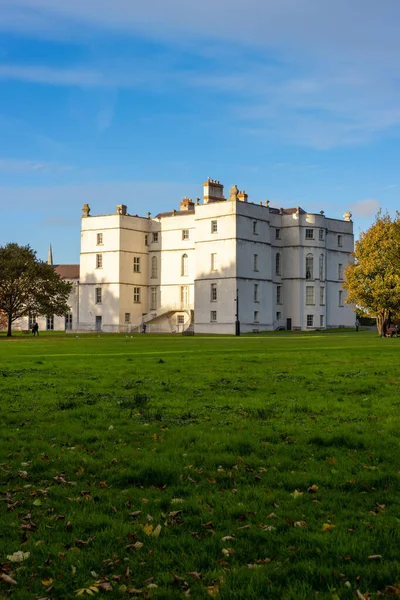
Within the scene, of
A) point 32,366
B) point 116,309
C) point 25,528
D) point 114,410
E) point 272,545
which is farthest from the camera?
point 116,309

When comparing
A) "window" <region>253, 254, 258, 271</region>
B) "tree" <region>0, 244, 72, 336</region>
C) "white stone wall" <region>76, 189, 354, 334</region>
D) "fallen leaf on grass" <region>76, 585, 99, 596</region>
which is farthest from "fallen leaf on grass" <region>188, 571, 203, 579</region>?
"window" <region>253, 254, 258, 271</region>

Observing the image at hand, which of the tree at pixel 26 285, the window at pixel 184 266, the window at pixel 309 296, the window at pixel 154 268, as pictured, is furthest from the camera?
the window at pixel 154 268

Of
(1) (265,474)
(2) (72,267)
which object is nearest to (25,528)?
(1) (265,474)

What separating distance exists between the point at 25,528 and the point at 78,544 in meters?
0.77

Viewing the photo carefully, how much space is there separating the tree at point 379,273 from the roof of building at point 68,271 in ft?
197

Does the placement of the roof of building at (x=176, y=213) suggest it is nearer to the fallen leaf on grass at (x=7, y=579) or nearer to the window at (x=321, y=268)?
Result: the window at (x=321, y=268)

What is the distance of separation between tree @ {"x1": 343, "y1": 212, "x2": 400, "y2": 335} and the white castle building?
78.0 ft

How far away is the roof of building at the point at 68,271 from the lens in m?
114

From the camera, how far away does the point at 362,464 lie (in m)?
9.16

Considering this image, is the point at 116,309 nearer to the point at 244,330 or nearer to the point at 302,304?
the point at 244,330

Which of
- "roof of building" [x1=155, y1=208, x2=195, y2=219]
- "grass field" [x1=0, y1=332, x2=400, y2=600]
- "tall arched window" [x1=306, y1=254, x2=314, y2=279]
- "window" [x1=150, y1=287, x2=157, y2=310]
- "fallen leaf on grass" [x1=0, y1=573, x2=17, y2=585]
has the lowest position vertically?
"fallen leaf on grass" [x1=0, y1=573, x2=17, y2=585]

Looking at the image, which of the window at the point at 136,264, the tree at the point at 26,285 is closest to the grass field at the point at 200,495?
the tree at the point at 26,285

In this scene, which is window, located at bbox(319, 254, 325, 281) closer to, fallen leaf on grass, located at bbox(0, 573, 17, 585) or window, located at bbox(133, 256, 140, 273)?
window, located at bbox(133, 256, 140, 273)

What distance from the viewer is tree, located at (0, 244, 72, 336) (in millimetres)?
72125
